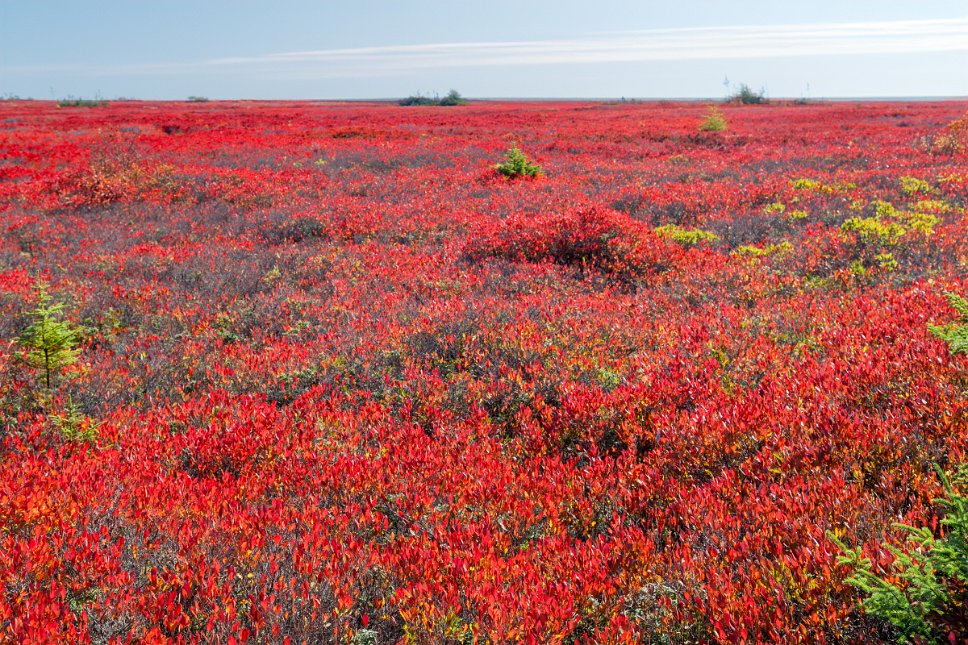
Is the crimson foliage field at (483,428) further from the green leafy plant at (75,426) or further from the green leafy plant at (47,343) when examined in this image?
the green leafy plant at (47,343)

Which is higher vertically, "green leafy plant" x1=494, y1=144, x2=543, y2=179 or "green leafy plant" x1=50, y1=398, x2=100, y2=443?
"green leafy plant" x1=494, y1=144, x2=543, y2=179

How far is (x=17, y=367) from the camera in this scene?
638 cm

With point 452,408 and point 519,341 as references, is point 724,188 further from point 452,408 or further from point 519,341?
point 452,408

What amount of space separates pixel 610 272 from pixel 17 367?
26.2 feet

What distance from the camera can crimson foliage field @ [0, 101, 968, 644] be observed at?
3.09m

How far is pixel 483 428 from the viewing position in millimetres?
5258

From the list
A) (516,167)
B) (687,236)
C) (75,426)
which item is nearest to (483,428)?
(75,426)

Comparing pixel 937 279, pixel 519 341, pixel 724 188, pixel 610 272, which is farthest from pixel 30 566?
pixel 724 188

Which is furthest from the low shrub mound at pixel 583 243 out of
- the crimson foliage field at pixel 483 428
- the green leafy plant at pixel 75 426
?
the green leafy plant at pixel 75 426

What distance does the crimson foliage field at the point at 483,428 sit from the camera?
3086 mm

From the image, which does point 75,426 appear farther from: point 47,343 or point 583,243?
point 583,243

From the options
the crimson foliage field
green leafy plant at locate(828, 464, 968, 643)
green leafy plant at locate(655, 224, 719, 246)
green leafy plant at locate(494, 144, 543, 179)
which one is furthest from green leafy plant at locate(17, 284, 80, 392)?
green leafy plant at locate(494, 144, 543, 179)

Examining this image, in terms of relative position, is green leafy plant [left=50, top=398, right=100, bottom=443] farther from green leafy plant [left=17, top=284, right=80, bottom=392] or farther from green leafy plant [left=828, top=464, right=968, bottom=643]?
green leafy plant [left=828, top=464, right=968, bottom=643]

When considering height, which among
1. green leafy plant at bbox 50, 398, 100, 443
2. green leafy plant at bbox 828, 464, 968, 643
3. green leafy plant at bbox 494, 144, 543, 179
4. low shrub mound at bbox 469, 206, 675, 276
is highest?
green leafy plant at bbox 494, 144, 543, 179
